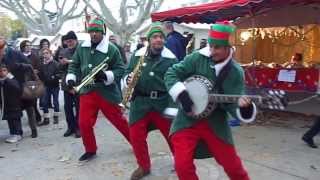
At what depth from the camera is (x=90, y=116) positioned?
19.7 feet

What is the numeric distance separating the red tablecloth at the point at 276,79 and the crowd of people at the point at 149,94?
2.39 m

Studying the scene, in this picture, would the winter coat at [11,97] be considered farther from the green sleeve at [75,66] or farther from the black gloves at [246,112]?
the black gloves at [246,112]

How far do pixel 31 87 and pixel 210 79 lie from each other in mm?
4741

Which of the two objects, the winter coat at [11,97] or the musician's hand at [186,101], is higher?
the musician's hand at [186,101]

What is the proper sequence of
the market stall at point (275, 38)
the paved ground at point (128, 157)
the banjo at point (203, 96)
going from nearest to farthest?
the banjo at point (203, 96) → the paved ground at point (128, 157) → the market stall at point (275, 38)

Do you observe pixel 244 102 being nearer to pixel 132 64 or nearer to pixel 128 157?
pixel 132 64

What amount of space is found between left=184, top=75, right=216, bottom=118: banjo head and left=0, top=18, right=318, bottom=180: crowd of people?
0.04 m

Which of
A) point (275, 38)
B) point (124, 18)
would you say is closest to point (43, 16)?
point (124, 18)

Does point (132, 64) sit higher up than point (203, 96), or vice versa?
point (132, 64)

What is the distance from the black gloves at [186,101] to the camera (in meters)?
3.92

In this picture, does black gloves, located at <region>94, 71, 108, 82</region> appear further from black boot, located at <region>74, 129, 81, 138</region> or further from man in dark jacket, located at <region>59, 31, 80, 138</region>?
black boot, located at <region>74, 129, 81, 138</region>

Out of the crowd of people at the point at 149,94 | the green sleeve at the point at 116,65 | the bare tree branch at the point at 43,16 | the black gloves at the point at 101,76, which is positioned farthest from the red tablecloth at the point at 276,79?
the bare tree branch at the point at 43,16

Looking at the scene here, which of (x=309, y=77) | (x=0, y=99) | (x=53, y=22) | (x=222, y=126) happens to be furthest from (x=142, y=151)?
(x=53, y=22)

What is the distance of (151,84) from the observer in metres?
5.21
